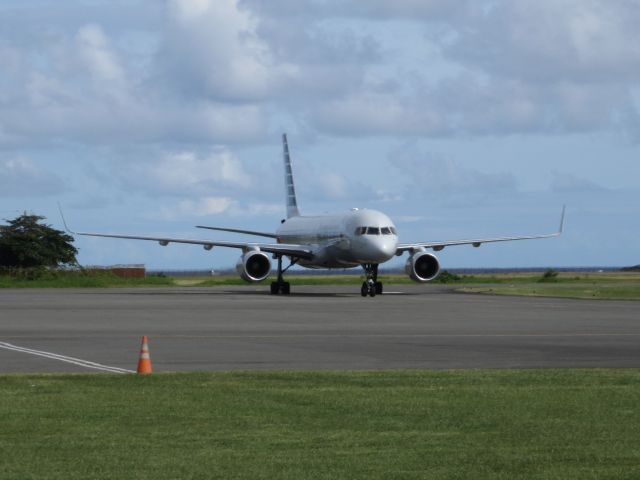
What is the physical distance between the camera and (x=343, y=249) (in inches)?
2330

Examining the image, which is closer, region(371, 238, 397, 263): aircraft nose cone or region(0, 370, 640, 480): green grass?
region(0, 370, 640, 480): green grass

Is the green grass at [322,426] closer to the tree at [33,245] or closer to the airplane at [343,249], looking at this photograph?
the airplane at [343,249]

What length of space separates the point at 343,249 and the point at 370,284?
13.6 ft

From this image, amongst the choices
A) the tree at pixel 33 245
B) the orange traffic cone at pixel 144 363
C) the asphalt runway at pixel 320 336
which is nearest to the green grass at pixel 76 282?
the tree at pixel 33 245

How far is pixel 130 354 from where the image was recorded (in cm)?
2238

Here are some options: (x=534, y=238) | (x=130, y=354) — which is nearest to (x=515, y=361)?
(x=130, y=354)

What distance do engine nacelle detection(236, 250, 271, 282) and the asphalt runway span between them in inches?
581

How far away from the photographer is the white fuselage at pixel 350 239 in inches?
2254

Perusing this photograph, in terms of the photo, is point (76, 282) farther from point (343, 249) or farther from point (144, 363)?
point (144, 363)

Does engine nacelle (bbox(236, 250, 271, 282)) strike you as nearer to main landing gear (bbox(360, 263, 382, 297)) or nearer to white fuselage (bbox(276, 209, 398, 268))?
white fuselage (bbox(276, 209, 398, 268))

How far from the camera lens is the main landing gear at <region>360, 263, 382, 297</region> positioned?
181ft

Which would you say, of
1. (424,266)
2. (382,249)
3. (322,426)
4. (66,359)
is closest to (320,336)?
(66,359)

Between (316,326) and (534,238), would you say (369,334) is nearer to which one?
(316,326)

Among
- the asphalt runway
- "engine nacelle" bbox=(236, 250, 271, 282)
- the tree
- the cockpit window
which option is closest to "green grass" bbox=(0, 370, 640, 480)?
the asphalt runway
